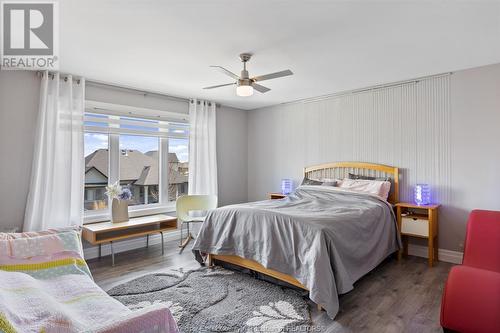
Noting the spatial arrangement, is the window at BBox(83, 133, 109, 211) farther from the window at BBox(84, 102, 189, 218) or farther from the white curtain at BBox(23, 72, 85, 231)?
the white curtain at BBox(23, 72, 85, 231)

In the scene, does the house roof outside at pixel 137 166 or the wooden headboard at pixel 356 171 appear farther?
the house roof outside at pixel 137 166

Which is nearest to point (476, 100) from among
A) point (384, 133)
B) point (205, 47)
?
point (384, 133)

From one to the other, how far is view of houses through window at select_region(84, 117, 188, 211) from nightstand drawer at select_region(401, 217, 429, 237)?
136 inches

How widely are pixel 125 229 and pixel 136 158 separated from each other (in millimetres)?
1159

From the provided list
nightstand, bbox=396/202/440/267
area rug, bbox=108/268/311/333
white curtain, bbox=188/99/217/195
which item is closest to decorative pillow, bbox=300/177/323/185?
nightstand, bbox=396/202/440/267

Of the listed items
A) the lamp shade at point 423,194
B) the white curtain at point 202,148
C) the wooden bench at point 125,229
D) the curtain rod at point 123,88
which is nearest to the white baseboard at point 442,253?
the lamp shade at point 423,194

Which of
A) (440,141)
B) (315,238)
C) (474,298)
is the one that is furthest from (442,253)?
(315,238)

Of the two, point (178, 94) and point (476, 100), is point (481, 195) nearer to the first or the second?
point (476, 100)

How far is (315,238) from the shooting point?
2396 millimetres

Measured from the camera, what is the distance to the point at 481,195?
332 centimetres

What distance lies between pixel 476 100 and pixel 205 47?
3.24 meters

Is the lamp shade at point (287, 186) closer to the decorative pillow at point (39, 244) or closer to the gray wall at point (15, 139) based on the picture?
the decorative pillow at point (39, 244)

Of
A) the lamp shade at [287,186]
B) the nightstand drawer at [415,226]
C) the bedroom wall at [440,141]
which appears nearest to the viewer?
the bedroom wall at [440,141]

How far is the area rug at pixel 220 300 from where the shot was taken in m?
2.14
